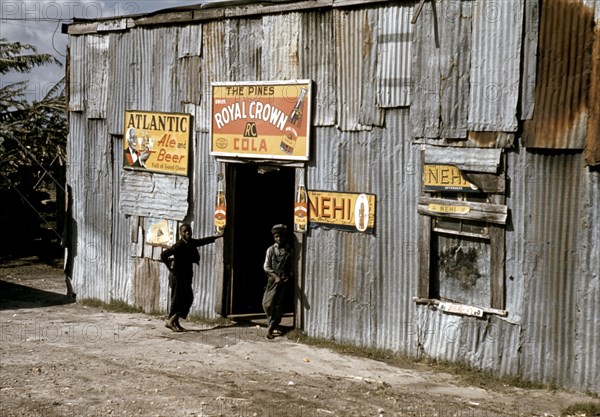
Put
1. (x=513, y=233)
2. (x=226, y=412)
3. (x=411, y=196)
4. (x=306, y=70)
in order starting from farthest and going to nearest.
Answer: (x=306, y=70), (x=411, y=196), (x=513, y=233), (x=226, y=412)

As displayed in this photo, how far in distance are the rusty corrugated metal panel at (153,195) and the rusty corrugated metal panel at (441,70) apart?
4808 millimetres

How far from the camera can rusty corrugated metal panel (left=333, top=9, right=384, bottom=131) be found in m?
11.7

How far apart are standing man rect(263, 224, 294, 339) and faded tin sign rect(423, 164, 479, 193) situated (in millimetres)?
2538

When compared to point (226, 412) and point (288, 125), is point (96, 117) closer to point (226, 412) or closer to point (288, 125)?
point (288, 125)

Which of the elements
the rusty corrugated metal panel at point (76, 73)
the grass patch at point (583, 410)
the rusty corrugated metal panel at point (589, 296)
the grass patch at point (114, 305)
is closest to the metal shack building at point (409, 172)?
the rusty corrugated metal panel at point (589, 296)

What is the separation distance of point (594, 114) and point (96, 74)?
32.0ft

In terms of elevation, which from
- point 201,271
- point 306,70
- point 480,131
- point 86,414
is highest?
point 306,70

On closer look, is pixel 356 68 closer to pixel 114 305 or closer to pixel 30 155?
pixel 114 305

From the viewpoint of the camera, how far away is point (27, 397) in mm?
9641

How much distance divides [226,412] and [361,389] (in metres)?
1.78

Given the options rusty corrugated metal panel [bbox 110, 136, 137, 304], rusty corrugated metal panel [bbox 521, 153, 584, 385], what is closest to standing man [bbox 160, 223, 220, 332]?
rusty corrugated metal panel [bbox 110, 136, 137, 304]

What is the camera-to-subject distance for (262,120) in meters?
13.1

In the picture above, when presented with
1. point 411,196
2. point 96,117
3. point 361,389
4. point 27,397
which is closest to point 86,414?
point 27,397

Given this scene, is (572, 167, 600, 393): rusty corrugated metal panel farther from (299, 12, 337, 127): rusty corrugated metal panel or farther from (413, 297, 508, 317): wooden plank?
(299, 12, 337, 127): rusty corrugated metal panel
